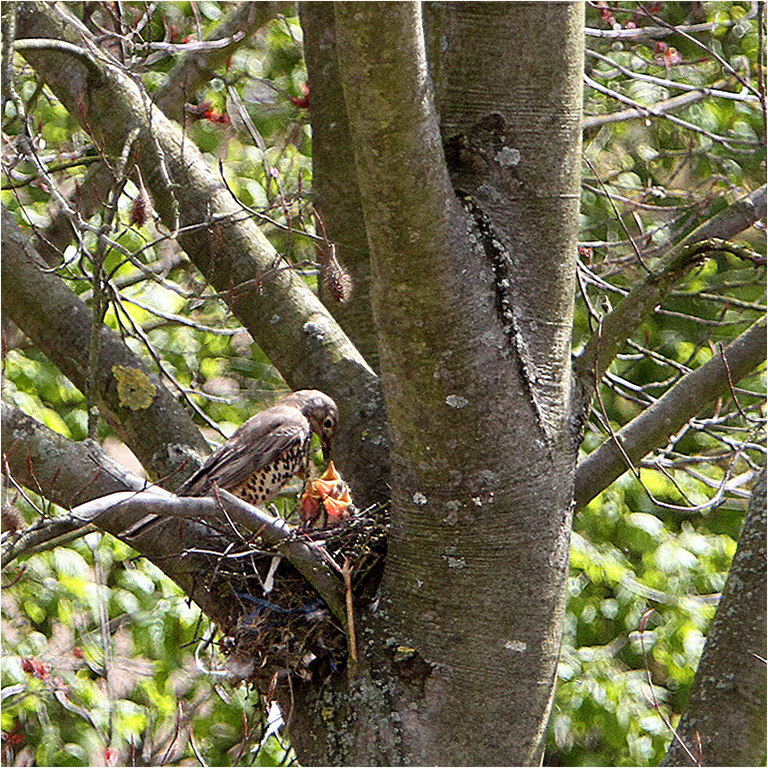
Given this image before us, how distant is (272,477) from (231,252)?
88 centimetres

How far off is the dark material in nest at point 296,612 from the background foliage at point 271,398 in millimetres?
1437

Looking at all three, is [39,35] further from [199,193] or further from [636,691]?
[636,691]

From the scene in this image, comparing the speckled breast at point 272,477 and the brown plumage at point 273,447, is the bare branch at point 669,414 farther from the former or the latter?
the speckled breast at point 272,477

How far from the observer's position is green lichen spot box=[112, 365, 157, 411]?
3.33 metres

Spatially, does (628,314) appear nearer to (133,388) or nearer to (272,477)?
(133,388)

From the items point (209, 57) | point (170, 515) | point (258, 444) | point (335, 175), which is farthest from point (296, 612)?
point (209, 57)

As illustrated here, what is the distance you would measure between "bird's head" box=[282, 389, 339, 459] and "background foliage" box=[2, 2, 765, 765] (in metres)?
0.96

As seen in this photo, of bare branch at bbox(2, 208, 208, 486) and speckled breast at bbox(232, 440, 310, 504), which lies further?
speckled breast at bbox(232, 440, 310, 504)

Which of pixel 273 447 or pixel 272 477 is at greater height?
pixel 273 447

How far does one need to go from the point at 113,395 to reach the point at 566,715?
2.73m

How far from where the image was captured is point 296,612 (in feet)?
10.1

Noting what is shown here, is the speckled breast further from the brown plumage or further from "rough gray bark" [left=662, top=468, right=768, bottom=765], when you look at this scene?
"rough gray bark" [left=662, top=468, right=768, bottom=765]

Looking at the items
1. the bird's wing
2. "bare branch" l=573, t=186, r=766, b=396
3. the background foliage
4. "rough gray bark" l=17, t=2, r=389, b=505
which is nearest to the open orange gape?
"rough gray bark" l=17, t=2, r=389, b=505

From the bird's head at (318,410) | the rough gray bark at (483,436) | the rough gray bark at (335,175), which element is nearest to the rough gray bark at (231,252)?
the bird's head at (318,410)
